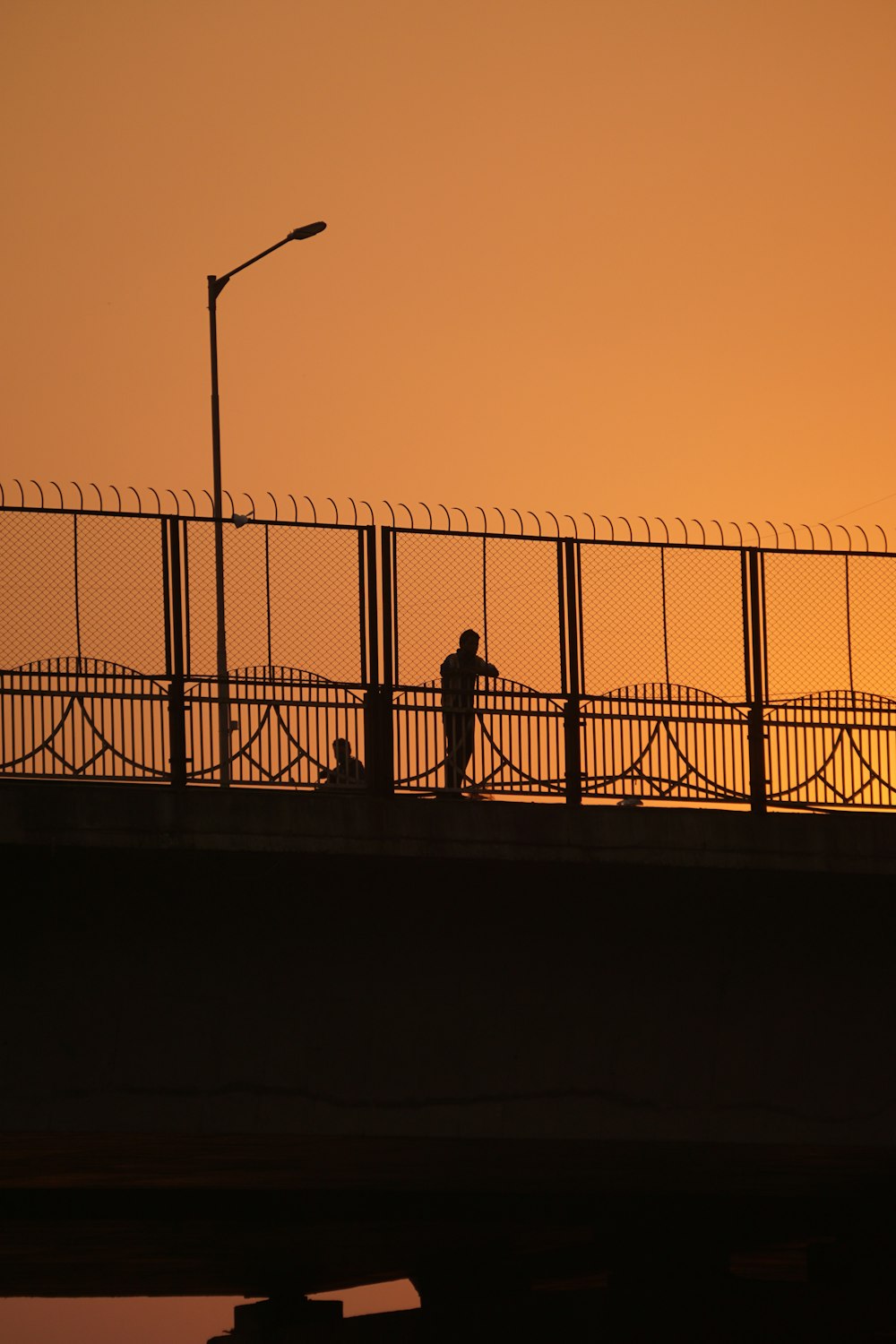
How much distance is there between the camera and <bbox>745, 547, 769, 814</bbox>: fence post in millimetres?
17672

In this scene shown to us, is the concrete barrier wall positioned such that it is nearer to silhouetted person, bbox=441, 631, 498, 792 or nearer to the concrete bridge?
the concrete bridge

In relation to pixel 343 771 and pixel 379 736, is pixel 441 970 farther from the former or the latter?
pixel 379 736

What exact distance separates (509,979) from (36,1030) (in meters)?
3.62

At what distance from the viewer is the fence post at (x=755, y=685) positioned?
17.7m

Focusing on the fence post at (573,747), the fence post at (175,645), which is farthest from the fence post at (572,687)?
the fence post at (175,645)

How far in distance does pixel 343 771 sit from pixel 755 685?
4.13 m

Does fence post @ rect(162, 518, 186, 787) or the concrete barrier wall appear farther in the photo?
fence post @ rect(162, 518, 186, 787)

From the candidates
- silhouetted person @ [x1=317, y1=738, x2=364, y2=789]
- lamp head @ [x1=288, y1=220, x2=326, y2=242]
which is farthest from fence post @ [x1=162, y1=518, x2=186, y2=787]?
lamp head @ [x1=288, y1=220, x2=326, y2=242]

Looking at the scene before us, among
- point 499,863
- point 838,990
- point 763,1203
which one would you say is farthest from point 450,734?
point 763,1203

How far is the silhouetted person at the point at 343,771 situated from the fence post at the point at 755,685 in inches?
132

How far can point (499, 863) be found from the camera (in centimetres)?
1605

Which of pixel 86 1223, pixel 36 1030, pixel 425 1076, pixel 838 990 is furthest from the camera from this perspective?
pixel 86 1223

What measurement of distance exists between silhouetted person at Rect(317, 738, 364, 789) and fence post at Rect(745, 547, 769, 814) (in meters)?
3.36

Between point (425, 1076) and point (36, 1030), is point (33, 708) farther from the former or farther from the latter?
point (425, 1076)
